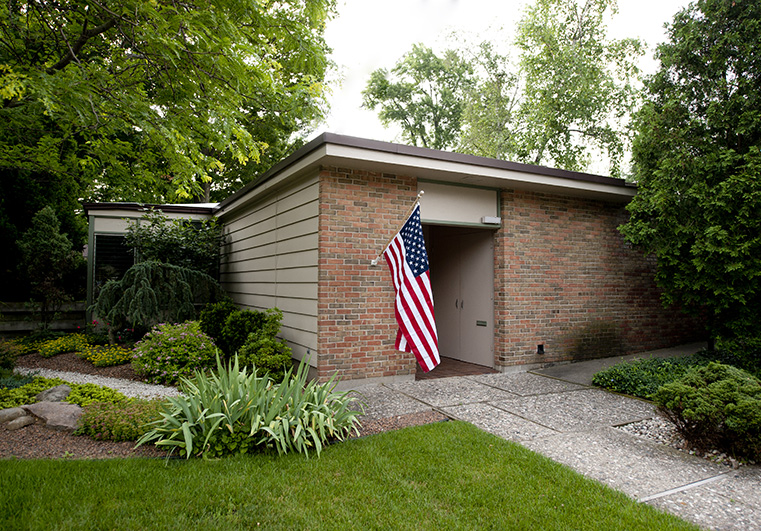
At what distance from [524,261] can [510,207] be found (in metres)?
0.97

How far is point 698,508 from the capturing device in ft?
9.78

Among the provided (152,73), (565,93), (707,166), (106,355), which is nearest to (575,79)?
(565,93)

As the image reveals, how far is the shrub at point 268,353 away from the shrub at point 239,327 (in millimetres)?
249

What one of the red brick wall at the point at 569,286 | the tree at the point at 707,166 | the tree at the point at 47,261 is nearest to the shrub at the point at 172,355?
the tree at the point at 47,261

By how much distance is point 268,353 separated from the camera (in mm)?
5969

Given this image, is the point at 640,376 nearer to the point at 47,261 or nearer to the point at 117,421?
the point at 117,421

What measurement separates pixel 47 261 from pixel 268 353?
7.36 metres

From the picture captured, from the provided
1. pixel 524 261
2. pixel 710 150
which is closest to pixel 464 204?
pixel 524 261

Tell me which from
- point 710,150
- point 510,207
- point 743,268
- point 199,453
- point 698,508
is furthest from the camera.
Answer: point 510,207

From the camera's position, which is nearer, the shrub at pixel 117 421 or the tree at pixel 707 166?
the shrub at pixel 117 421

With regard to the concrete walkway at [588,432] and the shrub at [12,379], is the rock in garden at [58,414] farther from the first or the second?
the concrete walkway at [588,432]

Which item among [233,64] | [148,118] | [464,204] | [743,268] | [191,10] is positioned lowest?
[743,268]

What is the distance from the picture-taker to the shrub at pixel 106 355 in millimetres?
7617

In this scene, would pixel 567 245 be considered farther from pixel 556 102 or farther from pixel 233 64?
pixel 556 102
